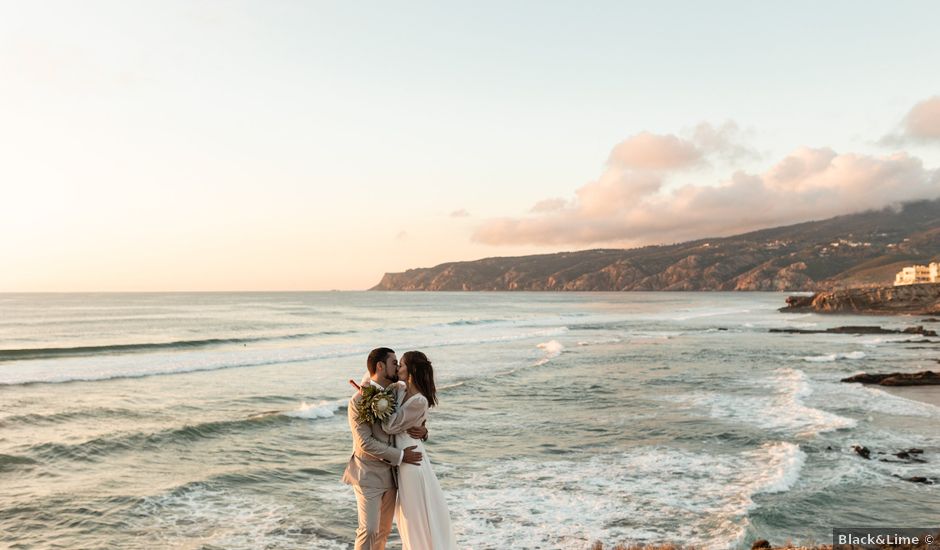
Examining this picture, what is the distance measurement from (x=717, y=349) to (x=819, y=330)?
22030 millimetres

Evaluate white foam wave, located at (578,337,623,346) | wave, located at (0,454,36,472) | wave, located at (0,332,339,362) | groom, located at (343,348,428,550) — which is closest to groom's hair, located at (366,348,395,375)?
groom, located at (343,348,428,550)

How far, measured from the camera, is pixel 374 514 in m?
5.95

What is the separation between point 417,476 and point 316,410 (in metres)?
16.0

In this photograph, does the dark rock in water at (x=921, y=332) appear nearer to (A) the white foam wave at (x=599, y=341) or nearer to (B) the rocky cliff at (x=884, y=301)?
(A) the white foam wave at (x=599, y=341)

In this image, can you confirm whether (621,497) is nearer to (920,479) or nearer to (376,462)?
(920,479)

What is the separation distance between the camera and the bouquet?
5.54 metres

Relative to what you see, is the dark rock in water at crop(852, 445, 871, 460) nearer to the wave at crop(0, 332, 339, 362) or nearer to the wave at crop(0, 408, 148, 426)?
the wave at crop(0, 408, 148, 426)

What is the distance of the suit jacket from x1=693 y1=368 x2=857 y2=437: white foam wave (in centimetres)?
1473

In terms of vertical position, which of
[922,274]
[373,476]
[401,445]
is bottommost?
[373,476]

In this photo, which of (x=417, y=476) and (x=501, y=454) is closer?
(x=417, y=476)

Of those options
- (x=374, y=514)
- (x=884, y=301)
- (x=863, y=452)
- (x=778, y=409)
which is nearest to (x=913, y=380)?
(x=778, y=409)

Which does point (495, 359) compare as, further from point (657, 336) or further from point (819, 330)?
point (819, 330)

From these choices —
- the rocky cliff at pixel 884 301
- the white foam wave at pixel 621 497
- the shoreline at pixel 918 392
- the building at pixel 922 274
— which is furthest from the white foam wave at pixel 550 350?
the building at pixel 922 274

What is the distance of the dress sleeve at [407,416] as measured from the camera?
5562mm
